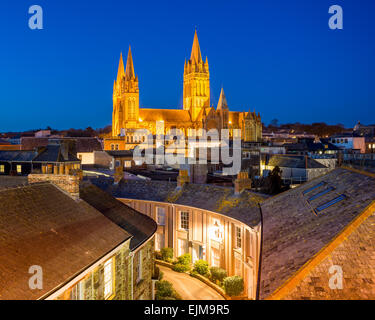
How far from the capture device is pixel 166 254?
2886 cm

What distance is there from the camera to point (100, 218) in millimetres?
16047

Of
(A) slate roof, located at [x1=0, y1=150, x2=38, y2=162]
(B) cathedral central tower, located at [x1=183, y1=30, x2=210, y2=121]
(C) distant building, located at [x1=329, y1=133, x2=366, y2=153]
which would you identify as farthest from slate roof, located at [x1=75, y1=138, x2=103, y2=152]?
(B) cathedral central tower, located at [x1=183, y1=30, x2=210, y2=121]

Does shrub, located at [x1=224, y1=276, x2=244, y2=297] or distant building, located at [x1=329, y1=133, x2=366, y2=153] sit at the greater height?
distant building, located at [x1=329, y1=133, x2=366, y2=153]

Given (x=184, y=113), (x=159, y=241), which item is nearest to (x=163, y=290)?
(x=159, y=241)

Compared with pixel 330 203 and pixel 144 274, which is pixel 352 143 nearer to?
pixel 144 274

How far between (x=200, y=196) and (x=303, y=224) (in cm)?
1705

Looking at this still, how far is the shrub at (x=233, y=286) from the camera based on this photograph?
2205 cm

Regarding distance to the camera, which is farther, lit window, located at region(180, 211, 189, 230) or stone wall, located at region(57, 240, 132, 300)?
lit window, located at region(180, 211, 189, 230)

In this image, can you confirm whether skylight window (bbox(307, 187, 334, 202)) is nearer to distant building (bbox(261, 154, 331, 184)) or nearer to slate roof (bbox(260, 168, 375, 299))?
slate roof (bbox(260, 168, 375, 299))

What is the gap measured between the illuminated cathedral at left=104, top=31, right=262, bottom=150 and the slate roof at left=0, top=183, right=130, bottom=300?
79.3 m

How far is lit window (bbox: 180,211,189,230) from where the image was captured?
2911 cm

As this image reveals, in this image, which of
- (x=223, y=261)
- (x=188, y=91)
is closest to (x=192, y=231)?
(x=223, y=261)

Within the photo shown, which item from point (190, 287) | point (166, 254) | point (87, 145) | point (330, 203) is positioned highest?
point (87, 145)
